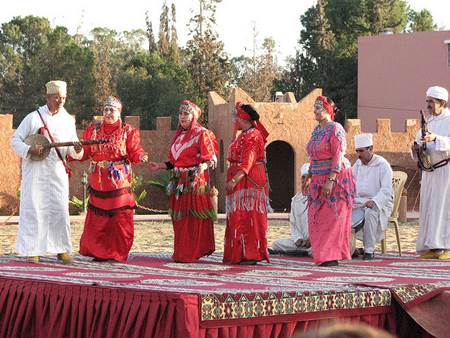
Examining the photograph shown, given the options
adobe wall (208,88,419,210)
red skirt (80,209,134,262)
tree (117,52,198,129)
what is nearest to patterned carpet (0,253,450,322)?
red skirt (80,209,134,262)

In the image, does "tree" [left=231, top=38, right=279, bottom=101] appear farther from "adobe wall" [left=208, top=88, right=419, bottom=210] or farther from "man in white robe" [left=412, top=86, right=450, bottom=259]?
"man in white robe" [left=412, top=86, right=450, bottom=259]

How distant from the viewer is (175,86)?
4191cm

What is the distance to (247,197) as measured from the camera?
855 centimetres

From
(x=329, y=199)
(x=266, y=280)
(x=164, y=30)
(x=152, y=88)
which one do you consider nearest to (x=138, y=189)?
(x=152, y=88)

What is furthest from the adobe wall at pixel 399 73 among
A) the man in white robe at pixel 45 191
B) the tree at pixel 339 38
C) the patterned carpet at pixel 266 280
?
the man in white robe at pixel 45 191

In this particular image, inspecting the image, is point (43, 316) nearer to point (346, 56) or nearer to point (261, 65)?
point (346, 56)

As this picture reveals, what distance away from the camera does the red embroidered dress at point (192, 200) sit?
28.2ft

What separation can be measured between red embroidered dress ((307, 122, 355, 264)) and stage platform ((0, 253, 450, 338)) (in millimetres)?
956

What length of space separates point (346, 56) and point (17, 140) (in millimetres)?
36041

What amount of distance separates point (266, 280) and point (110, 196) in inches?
85.0

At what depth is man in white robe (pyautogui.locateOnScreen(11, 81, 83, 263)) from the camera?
28.0 ft

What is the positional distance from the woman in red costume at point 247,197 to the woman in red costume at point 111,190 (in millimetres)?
790

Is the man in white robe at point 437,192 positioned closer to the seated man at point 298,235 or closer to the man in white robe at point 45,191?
the seated man at point 298,235

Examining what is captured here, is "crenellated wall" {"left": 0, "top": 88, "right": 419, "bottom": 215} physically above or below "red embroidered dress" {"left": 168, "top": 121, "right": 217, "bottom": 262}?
above
